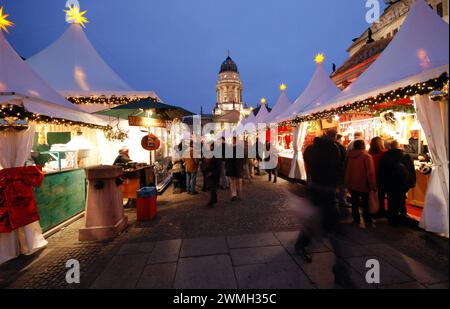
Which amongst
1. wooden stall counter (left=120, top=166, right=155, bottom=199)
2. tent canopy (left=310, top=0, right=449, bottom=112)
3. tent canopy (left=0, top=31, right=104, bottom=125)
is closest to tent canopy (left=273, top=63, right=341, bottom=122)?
tent canopy (left=310, top=0, right=449, bottom=112)

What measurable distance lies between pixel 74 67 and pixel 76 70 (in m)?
0.24

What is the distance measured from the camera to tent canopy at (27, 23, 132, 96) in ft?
30.3

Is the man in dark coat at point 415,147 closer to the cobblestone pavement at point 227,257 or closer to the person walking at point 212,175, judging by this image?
the cobblestone pavement at point 227,257

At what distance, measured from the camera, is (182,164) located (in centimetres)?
925

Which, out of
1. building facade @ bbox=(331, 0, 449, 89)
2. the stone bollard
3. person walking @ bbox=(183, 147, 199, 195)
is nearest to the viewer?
the stone bollard

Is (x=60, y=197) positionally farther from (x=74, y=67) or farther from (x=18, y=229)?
(x=74, y=67)

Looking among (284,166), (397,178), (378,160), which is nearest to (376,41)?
(284,166)

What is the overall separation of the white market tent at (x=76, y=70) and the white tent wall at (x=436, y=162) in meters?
8.98

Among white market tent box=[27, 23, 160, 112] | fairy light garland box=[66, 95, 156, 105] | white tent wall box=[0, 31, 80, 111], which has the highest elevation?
white market tent box=[27, 23, 160, 112]

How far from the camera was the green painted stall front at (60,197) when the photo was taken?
4957 mm

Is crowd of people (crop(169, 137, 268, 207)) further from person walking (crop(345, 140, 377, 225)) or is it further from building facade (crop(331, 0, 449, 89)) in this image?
building facade (crop(331, 0, 449, 89))

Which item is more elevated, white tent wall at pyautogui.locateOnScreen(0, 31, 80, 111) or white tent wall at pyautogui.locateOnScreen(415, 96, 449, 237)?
white tent wall at pyautogui.locateOnScreen(0, 31, 80, 111)

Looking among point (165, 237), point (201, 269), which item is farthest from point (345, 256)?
point (165, 237)

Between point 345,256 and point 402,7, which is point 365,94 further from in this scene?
point 402,7
